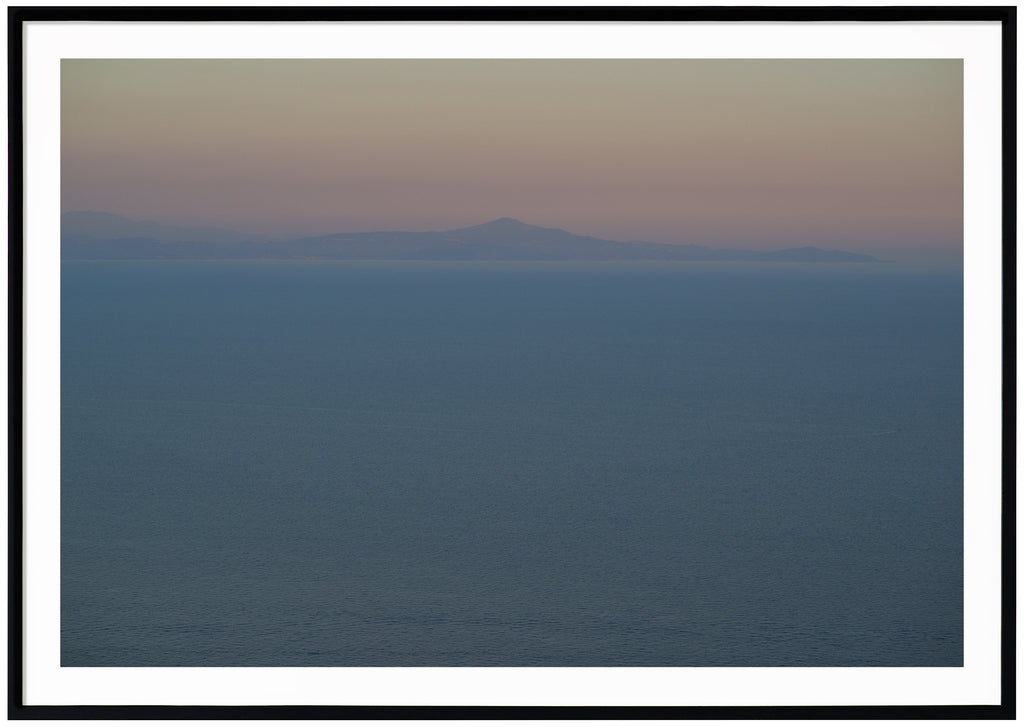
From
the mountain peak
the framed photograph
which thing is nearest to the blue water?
the framed photograph

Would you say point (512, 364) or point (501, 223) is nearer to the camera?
point (512, 364)

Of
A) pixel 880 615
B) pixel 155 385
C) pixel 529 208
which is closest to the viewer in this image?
pixel 880 615

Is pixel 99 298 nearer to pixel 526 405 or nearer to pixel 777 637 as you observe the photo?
pixel 526 405

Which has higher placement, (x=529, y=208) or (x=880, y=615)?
(x=529, y=208)

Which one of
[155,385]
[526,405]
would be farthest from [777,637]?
[155,385]

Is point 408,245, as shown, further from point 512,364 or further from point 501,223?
point 512,364

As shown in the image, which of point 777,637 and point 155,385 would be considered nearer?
point 777,637

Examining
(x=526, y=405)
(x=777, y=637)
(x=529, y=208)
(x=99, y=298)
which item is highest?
(x=529, y=208)

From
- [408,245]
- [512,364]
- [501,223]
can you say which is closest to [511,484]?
[512,364]
